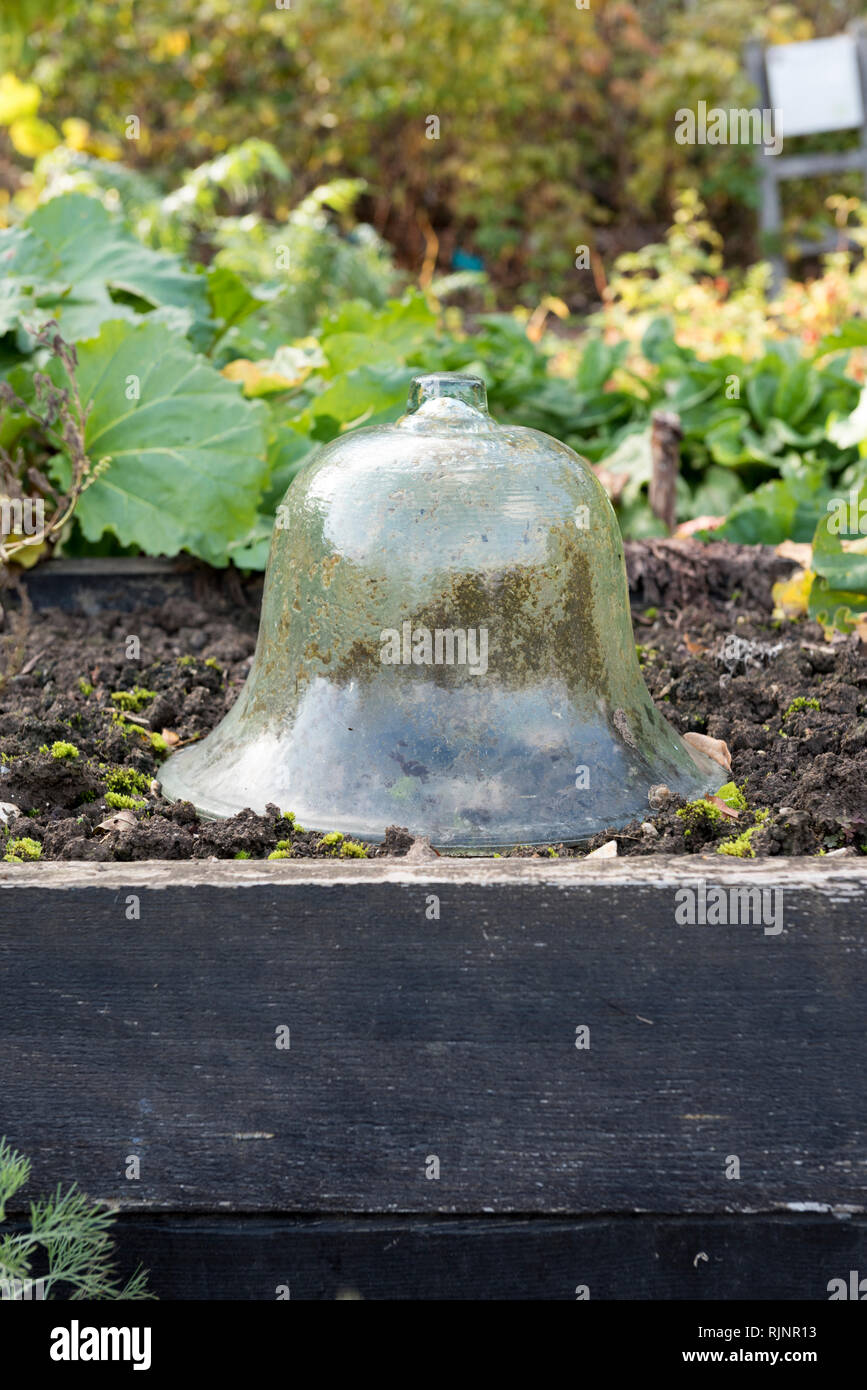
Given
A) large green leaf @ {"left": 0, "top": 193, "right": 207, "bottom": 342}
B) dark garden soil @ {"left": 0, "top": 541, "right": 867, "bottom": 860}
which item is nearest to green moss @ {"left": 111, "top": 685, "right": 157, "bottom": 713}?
dark garden soil @ {"left": 0, "top": 541, "right": 867, "bottom": 860}

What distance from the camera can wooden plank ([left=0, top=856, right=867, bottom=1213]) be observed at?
5.09 ft

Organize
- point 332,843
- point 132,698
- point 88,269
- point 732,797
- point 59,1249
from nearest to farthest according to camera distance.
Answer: point 59,1249, point 332,843, point 732,797, point 132,698, point 88,269

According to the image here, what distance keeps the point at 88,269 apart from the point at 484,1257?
2.74 m

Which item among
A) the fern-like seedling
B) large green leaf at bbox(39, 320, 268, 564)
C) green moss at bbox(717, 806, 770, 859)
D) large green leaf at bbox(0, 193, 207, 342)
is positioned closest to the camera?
the fern-like seedling

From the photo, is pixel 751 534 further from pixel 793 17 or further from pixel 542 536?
pixel 793 17

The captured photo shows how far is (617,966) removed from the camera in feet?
5.10

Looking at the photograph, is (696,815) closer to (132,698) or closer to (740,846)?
(740,846)

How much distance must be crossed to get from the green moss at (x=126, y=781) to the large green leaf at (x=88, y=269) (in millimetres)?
1510

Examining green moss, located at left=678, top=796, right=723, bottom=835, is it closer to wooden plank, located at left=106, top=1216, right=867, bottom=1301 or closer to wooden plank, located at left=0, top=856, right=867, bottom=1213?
wooden plank, located at left=0, top=856, right=867, bottom=1213

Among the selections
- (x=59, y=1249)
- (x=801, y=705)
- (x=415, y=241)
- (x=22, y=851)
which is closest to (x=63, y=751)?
(x=22, y=851)

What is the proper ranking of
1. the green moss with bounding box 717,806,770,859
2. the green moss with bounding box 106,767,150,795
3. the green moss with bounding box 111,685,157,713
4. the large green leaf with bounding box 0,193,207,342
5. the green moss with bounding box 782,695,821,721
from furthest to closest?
1. the large green leaf with bounding box 0,193,207,342
2. the green moss with bounding box 111,685,157,713
3. the green moss with bounding box 782,695,821,721
4. the green moss with bounding box 106,767,150,795
5. the green moss with bounding box 717,806,770,859

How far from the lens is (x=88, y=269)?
3480 mm

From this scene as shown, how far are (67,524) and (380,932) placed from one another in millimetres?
1949

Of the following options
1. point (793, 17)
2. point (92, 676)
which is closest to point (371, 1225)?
point (92, 676)
